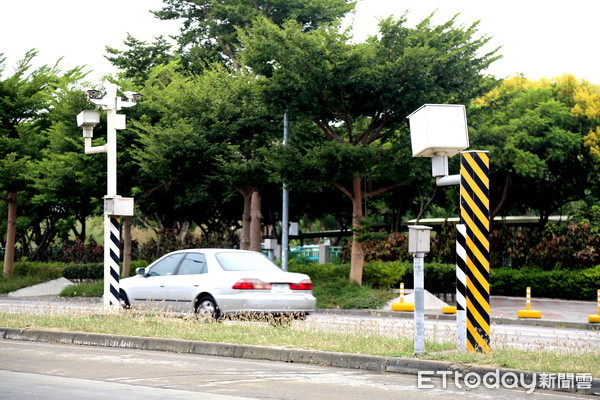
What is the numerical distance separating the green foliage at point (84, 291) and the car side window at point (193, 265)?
1631 cm

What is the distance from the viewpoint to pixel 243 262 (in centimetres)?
1544

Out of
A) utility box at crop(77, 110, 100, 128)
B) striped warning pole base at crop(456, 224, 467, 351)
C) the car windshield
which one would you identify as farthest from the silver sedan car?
striped warning pole base at crop(456, 224, 467, 351)

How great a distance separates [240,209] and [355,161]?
20290mm

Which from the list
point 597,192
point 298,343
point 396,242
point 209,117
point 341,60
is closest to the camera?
point 298,343

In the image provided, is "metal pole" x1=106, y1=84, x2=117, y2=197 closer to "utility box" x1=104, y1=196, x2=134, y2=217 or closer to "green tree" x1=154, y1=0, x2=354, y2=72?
"utility box" x1=104, y1=196, x2=134, y2=217

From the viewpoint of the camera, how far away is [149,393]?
7.85m

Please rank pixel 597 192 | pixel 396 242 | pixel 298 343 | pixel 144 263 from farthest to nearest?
pixel 597 192
pixel 144 263
pixel 396 242
pixel 298 343

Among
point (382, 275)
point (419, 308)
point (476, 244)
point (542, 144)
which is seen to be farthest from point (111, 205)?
point (542, 144)

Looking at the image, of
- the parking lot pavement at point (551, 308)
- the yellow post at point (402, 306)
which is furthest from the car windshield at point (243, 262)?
the parking lot pavement at point (551, 308)

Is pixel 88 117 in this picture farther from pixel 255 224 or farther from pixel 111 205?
pixel 255 224

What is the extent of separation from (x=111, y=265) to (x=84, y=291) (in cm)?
1617

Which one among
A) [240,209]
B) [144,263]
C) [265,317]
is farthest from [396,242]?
[265,317]

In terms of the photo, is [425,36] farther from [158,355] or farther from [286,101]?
[158,355]

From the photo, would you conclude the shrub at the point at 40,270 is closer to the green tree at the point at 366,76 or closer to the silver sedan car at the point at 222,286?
the green tree at the point at 366,76
